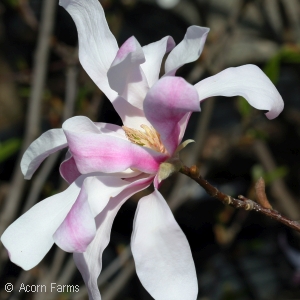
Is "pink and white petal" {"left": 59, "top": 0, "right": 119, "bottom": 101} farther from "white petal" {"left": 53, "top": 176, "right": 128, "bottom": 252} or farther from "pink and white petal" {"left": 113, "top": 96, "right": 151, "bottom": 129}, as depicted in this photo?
"white petal" {"left": 53, "top": 176, "right": 128, "bottom": 252}

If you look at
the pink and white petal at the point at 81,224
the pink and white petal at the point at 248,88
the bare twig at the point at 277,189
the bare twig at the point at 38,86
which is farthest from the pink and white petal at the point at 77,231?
the bare twig at the point at 277,189

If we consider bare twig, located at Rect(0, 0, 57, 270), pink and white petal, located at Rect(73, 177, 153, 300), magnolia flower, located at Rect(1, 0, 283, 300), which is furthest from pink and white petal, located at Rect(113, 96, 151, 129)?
bare twig, located at Rect(0, 0, 57, 270)

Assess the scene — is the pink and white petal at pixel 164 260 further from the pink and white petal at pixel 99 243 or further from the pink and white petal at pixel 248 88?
the pink and white petal at pixel 248 88

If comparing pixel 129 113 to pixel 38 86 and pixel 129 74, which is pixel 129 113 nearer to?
pixel 129 74

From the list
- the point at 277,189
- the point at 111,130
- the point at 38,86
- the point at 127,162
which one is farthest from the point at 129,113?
the point at 277,189

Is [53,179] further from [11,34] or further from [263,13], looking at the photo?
[263,13]

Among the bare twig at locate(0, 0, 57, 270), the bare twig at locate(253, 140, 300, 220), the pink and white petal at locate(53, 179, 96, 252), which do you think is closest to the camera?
the pink and white petal at locate(53, 179, 96, 252)
